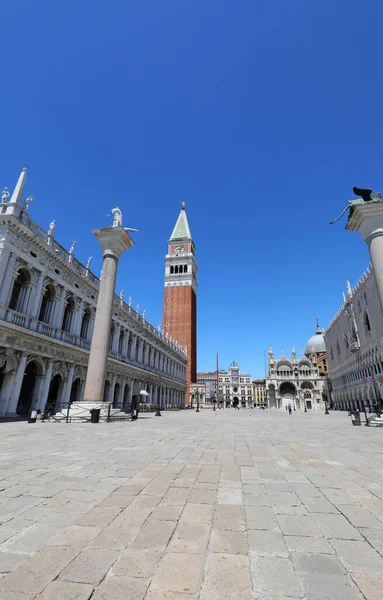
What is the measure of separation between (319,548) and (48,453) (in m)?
6.92

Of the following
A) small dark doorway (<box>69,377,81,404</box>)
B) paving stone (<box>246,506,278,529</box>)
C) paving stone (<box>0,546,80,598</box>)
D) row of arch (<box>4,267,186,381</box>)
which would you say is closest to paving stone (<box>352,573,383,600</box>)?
paving stone (<box>246,506,278,529</box>)

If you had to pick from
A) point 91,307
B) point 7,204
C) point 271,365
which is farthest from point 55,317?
point 271,365

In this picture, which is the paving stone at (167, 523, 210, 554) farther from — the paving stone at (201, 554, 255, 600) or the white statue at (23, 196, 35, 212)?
the white statue at (23, 196, 35, 212)

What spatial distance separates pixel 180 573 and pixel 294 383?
3865 inches

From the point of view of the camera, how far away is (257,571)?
2.63 m

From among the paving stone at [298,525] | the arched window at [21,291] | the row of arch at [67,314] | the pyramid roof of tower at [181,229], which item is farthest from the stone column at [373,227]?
the pyramid roof of tower at [181,229]

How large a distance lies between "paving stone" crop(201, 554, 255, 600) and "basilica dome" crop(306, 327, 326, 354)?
4711 inches

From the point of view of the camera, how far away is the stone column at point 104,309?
19.1 metres

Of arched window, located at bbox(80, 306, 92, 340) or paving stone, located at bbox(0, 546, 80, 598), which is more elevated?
arched window, located at bbox(80, 306, 92, 340)

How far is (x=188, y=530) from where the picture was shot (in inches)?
136

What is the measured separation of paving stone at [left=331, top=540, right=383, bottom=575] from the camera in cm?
271

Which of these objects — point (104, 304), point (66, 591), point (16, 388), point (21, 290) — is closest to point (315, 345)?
point (104, 304)

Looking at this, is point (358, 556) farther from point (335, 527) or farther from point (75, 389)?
point (75, 389)

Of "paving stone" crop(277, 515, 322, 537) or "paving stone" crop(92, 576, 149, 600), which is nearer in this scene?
"paving stone" crop(92, 576, 149, 600)
